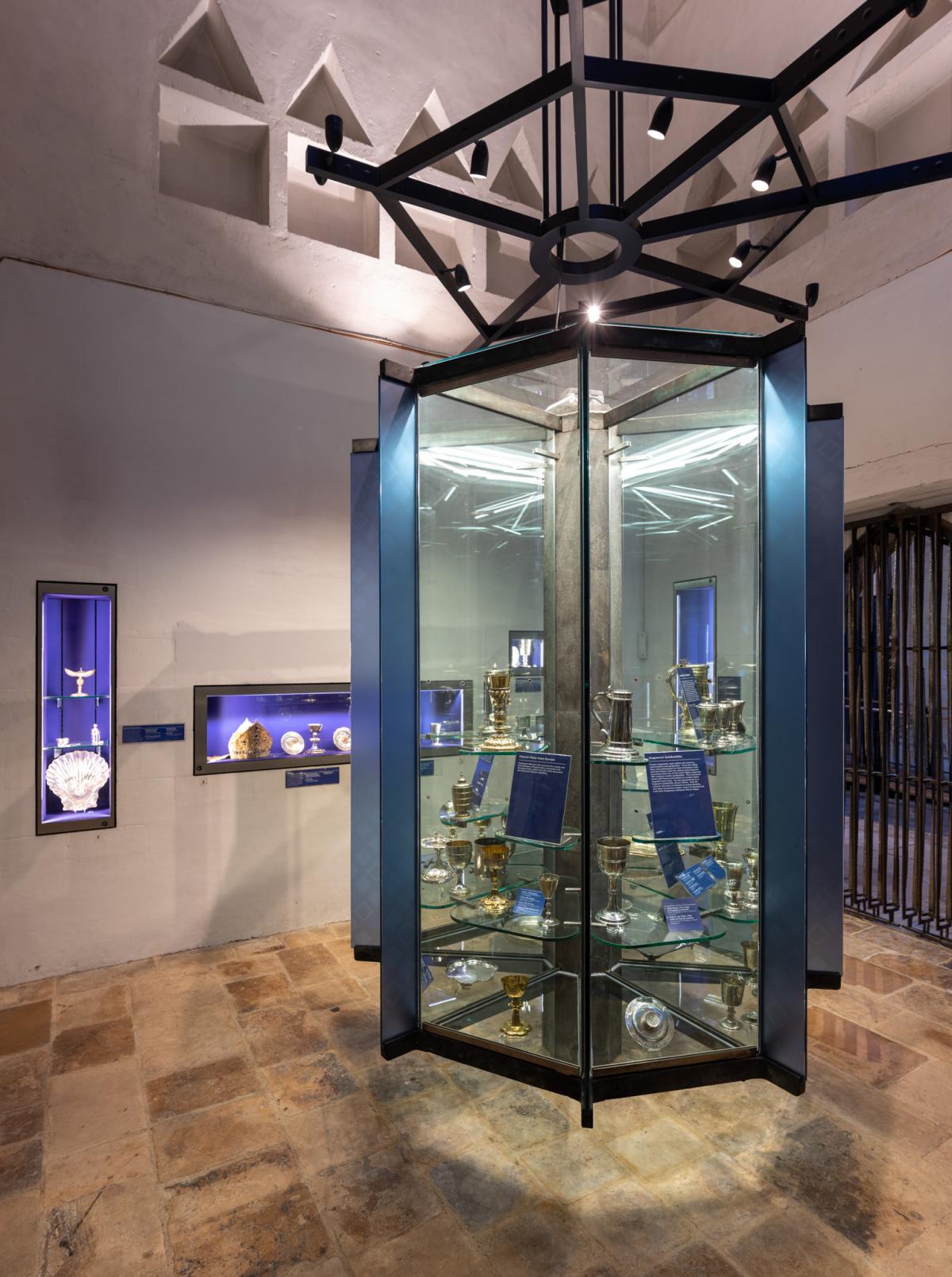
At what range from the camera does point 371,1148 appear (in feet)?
7.65

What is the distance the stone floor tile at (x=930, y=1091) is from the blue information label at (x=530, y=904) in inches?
58.0

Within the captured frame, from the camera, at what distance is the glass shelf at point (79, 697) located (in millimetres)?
3799

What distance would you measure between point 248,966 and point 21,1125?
4.59 feet

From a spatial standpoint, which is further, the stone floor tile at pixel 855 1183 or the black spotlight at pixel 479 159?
the black spotlight at pixel 479 159

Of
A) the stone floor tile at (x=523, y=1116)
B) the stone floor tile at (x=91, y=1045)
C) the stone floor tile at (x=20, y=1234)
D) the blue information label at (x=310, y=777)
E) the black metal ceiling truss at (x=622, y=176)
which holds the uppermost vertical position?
the black metal ceiling truss at (x=622, y=176)

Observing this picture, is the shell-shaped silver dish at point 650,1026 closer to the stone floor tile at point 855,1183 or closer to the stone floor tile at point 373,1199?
the stone floor tile at point 855,1183

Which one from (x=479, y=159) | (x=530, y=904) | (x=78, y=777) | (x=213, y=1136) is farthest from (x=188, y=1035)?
(x=479, y=159)

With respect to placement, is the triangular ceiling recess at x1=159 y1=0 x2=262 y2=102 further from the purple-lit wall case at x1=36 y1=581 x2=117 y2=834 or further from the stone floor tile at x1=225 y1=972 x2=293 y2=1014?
the stone floor tile at x1=225 y1=972 x2=293 y2=1014

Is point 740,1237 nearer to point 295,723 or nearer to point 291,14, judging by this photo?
point 295,723

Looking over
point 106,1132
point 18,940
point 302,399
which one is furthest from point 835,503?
point 18,940

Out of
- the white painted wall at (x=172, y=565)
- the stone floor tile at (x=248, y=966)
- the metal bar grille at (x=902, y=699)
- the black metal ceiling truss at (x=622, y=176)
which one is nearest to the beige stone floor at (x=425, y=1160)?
the stone floor tile at (x=248, y=966)

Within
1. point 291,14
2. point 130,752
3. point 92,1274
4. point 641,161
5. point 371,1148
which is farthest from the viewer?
point 641,161

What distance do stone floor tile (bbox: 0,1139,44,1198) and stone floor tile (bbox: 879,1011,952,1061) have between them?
329 centimetres

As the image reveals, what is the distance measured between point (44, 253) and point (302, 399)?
1505 millimetres
